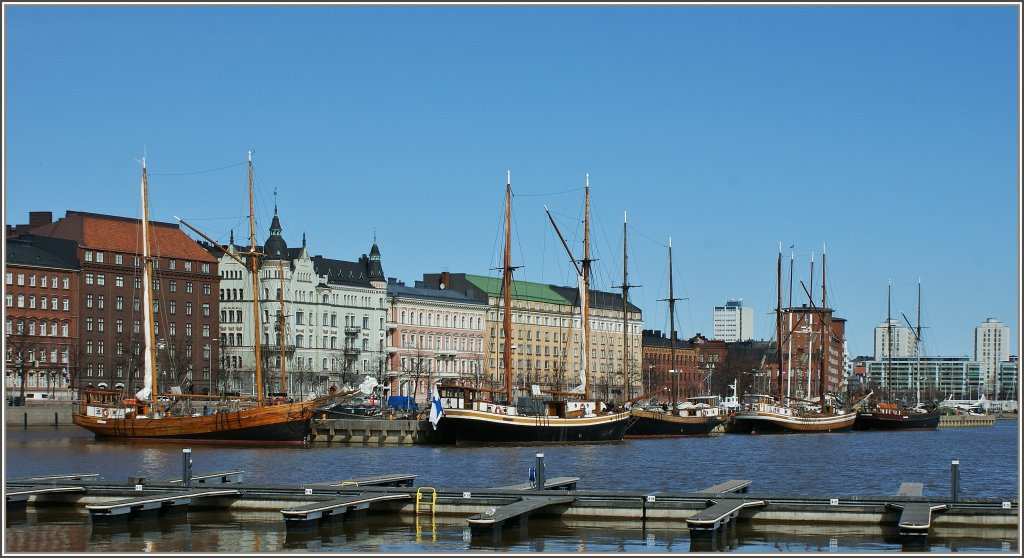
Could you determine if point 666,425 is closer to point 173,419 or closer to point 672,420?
point 672,420

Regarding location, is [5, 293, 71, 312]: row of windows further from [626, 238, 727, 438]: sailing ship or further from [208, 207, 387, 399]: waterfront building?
[626, 238, 727, 438]: sailing ship

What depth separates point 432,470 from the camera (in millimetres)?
72875

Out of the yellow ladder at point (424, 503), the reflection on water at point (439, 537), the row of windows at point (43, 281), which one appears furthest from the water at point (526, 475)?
the row of windows at point (43, 281)

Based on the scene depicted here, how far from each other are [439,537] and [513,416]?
6032 centimetres

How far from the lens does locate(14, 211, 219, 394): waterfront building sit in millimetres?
155875

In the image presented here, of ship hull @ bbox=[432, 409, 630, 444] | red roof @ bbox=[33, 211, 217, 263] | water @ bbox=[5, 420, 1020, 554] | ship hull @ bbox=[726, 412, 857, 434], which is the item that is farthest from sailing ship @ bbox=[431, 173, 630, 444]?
red roof @ bbox=[33, 211, 217, 263]

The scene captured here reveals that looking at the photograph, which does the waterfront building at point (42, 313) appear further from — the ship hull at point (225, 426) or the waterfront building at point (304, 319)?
the ship hull at point (225, 426)

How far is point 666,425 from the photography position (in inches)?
5177

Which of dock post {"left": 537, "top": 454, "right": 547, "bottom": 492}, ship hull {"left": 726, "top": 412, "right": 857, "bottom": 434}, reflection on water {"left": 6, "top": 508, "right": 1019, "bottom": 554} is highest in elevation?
dock post {"left": 537, "top": 454, "right": 547, "bottom": 492}

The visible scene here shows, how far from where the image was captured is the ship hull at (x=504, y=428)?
101188mm

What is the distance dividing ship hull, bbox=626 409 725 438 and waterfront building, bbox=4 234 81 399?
54.3 m

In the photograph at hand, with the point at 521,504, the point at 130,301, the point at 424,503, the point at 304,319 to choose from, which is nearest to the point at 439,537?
the point at 521,504

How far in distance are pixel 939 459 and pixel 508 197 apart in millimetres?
33387

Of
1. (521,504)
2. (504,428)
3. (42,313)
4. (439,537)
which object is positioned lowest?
(504,428)
